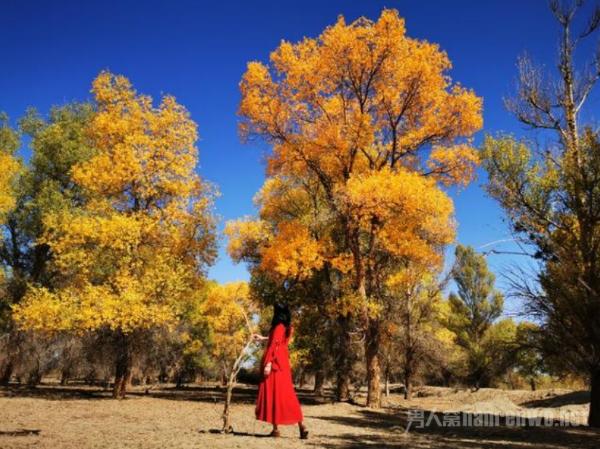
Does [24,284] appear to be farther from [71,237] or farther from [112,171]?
[112,171]

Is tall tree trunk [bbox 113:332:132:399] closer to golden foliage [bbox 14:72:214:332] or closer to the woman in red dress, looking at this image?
golden foliage [bbox 14:72:214:332]

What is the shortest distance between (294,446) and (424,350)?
2133cm

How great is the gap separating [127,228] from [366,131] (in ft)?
29.9

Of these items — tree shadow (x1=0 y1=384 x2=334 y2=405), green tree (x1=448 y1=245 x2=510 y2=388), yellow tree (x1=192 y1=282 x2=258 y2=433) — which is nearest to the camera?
tree shadow (x1=0 y1=384 x2=334 y2=405)

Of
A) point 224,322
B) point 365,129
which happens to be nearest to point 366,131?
point 365,129

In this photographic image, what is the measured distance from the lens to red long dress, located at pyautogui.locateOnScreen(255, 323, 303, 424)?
25.5 ft

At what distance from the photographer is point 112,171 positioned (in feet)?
50.9

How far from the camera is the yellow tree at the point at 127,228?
14.3 metres

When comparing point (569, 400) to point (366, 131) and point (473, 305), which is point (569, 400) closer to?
point (366, 131)

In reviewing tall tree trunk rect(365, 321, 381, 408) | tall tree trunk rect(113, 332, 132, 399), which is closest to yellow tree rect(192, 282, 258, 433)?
tall tree trunk rect(113, 332, 132, 399)

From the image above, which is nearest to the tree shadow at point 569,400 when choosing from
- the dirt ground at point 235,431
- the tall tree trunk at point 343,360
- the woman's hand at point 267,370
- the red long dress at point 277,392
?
the dirt ground at point 235,431

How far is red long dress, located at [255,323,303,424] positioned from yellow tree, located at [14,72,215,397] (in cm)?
766

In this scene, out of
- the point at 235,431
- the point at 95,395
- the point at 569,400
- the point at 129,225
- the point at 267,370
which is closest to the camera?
the point at 267,370

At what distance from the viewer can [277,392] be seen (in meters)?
7.81
